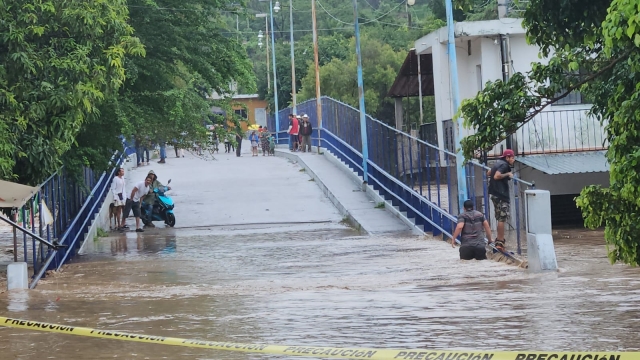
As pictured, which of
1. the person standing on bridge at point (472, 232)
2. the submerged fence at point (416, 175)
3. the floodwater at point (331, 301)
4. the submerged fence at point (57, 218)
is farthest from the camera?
the submerged fence at point (416, 175)

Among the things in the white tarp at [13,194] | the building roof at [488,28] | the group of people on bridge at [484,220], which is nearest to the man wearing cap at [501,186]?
the group of people on bridge at [484,220]

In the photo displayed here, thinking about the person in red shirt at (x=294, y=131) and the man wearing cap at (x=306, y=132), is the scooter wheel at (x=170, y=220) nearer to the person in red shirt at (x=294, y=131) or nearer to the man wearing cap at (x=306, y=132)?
the man wearing cap at (x=306, y=132)

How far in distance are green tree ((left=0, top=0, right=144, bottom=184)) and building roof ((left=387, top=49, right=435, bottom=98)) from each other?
681 inches

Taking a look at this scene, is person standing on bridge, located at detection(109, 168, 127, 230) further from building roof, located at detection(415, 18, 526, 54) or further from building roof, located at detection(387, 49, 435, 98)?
building roof, located at detection(387, 49, 435, 98)

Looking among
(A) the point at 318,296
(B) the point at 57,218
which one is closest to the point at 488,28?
(B) the point at 57,218

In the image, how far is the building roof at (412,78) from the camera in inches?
1272

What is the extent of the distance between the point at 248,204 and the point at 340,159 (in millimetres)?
5133

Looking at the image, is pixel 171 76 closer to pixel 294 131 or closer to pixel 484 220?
pixel 484 220

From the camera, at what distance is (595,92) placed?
9.22 m

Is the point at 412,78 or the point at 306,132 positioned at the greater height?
the point at 412,78

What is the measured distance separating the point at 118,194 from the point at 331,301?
12909 millimetres

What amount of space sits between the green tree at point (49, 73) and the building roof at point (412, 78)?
A: 56.8ft

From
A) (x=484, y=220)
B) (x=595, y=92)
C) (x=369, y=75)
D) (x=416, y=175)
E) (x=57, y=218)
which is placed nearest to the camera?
(x=595, y=92)

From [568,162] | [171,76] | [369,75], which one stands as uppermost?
[369,75]
